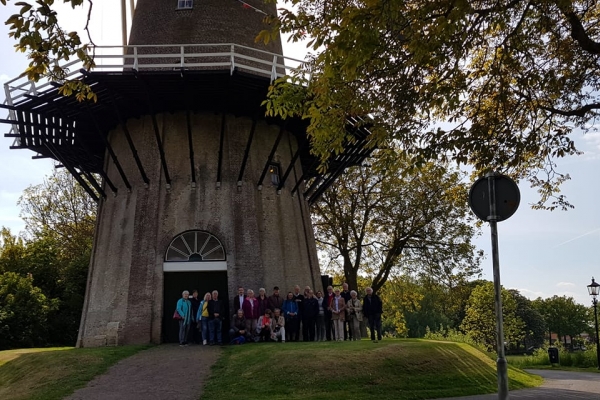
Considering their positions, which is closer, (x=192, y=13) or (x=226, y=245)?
(x=226, y=245)

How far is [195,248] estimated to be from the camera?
16281 millimetres

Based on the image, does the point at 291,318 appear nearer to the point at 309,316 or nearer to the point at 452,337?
the point at 309,316

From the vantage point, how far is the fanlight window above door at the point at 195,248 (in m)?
→ 16.2

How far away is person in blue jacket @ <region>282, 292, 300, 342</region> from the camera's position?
1449cm

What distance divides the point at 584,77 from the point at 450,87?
327 cm

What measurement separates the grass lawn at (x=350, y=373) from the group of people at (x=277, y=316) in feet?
6.44

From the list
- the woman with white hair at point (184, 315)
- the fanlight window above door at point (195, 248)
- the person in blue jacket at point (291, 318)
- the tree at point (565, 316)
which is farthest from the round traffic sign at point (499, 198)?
the tree at point (565, 316)

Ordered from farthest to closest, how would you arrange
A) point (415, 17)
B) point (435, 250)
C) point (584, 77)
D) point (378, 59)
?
point (435, 250) → point (584, 77) → point (378, 59) → point (415, 17)

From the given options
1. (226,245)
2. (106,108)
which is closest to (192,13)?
(106,108)

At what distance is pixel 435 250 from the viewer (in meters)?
25.9

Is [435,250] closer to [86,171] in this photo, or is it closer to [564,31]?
[86,171]

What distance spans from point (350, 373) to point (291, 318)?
447 centimetres

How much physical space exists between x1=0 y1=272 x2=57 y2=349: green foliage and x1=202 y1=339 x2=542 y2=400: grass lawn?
14.6 m

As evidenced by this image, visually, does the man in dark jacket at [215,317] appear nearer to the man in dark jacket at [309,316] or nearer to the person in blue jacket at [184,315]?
the person in blue jacket at [184,315]
